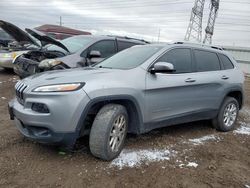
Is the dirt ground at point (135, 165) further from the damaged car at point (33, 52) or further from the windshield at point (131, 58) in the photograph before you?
the damaged car at point (33, 52)

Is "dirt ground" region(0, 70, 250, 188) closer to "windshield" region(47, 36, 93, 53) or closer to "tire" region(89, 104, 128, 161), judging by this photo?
"tire" region(89, 104, 128, 161)

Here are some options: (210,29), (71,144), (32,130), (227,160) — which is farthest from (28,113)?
(210,29)

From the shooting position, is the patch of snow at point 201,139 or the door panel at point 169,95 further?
the patch of snow at point 201,139

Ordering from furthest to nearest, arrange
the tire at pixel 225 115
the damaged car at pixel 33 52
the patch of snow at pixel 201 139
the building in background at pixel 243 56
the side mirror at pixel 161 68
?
1. the building in background at pixel 243 56
2. the damaged car at pixel 33 52
3. the tire at pixel 225 115
4. the patch of snow at pixel 201 139
5. the side mirror at pixel 161 68

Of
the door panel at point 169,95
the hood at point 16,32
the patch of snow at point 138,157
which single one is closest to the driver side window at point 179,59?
the door panel at point 169,95

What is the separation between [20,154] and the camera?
14.6 feet

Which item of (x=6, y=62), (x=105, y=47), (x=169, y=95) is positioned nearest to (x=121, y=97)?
(x=169, y=95)

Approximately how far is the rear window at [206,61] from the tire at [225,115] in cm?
73

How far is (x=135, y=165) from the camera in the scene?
170 inches

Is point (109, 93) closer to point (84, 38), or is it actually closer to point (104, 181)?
point (104, 181)

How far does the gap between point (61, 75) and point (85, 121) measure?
0.72 metres

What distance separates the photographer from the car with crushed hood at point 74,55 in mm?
7211

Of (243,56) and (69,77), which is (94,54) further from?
(243,56)

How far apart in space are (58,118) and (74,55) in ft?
12.2
